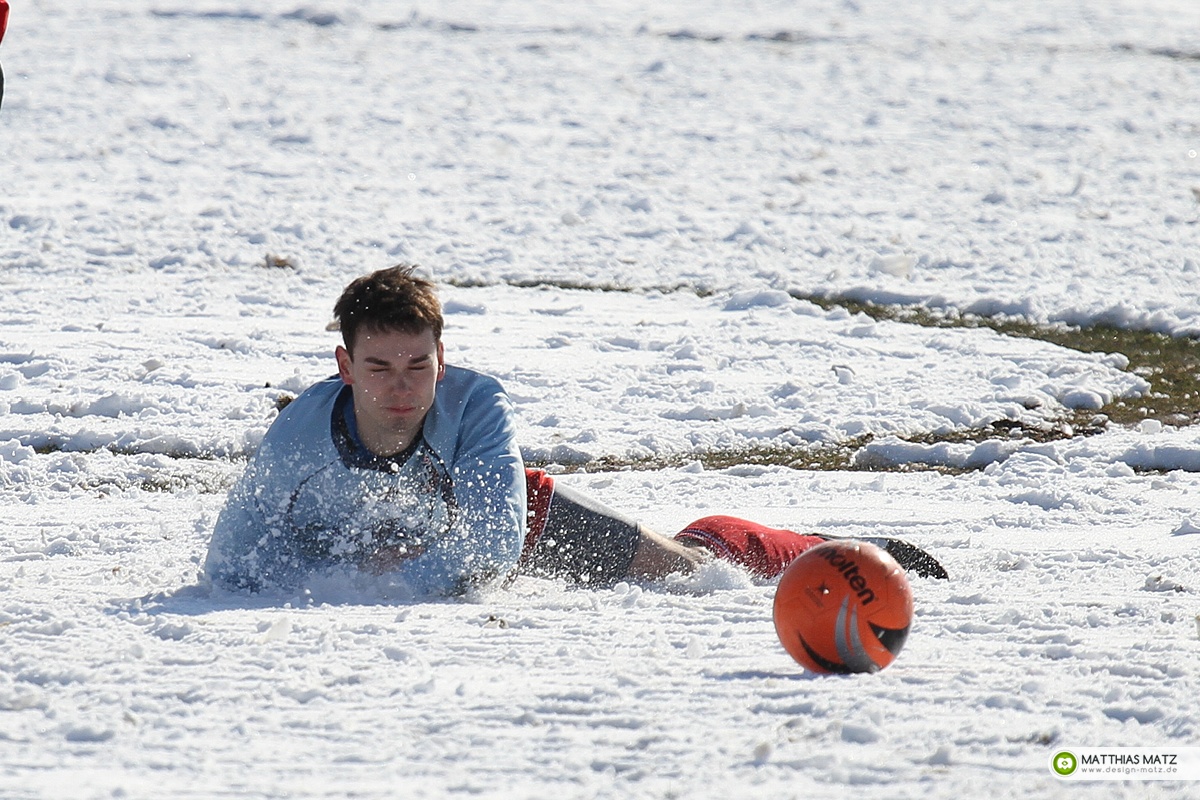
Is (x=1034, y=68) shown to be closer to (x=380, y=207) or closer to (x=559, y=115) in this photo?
(x=559, y=115)

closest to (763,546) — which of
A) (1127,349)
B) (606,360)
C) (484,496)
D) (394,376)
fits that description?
(484,496)

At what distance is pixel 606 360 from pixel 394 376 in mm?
3151

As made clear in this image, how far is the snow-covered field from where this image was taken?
128 inches

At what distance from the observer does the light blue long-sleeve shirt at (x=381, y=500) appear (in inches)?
168

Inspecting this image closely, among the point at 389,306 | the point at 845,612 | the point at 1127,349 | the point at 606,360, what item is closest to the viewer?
the point at 845,612

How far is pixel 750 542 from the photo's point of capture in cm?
477

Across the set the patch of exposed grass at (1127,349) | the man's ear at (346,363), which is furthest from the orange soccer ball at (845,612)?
the patch of exposed grass at (1127,349)

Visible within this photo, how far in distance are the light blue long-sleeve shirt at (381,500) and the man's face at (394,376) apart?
0.44 ft

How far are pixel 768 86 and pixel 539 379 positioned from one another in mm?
8039

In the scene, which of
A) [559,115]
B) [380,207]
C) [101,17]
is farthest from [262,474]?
[101,17]

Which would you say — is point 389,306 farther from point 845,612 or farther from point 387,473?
point 845,612

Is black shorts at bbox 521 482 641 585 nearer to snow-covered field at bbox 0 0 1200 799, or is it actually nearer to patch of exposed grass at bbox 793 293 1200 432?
snow-covered field at bbox 0 0 1200 799

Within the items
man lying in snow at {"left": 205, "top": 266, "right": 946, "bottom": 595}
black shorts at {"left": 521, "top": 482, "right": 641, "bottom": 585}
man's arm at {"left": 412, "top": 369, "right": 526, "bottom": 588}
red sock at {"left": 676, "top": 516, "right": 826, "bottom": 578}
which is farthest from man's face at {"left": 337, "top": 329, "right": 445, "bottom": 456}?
red sock at {"left": 676, "top": 516, "right": 826, "bottom": 578}

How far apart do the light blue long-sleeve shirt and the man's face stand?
0.44ft
